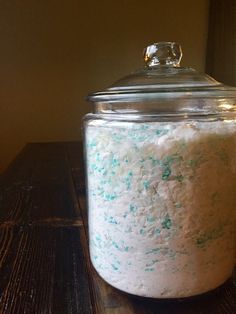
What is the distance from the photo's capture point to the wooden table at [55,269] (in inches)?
13.1

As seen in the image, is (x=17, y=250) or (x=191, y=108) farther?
(x=17, y=250)

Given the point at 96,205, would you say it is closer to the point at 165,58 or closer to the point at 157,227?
the point at 157,227

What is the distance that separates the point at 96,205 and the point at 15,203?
409 millimetres

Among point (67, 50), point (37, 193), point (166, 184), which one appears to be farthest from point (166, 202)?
point (67, 50)

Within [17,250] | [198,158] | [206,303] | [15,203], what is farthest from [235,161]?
[15,203]

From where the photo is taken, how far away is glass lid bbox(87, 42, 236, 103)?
320 mm

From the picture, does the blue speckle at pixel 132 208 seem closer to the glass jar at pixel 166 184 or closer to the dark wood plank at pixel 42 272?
the glass jar at pixel 166 184

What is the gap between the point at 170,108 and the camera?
338mm

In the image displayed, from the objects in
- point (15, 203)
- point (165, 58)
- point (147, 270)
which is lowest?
point (15, 203)

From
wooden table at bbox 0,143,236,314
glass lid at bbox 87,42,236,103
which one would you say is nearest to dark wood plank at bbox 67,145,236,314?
wooden table at bbox 0,143,236,314

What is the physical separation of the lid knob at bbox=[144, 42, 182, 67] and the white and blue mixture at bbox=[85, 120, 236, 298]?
13cm

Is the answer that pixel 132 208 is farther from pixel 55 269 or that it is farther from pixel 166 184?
pixel 55 269

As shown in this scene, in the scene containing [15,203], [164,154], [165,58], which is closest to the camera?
Result: [164,154]

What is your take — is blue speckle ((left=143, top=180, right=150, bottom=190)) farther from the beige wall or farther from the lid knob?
the beige wall
